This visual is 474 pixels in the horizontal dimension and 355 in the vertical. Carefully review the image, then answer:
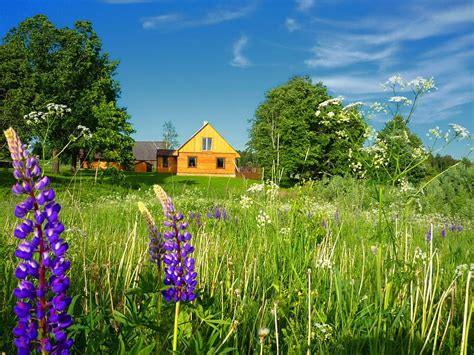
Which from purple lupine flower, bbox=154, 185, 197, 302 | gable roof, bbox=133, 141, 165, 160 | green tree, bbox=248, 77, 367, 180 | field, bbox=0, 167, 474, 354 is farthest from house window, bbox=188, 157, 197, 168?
purple lupine flower, bbox=154, 185, 197, 302

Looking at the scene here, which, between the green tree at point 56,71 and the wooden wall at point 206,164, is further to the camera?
the wooden wall at point 206,164

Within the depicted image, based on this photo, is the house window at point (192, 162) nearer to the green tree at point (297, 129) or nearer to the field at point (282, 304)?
the green tree at point (297, 129)

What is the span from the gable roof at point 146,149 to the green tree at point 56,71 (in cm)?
4695

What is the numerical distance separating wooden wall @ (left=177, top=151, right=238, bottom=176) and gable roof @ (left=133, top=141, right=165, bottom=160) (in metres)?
30.3

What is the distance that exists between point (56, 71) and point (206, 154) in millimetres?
25428

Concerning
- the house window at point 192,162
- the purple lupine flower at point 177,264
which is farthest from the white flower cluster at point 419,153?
the house window at point 192,162

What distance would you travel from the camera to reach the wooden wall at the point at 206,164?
59906mm

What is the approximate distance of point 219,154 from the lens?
60125 millimetres

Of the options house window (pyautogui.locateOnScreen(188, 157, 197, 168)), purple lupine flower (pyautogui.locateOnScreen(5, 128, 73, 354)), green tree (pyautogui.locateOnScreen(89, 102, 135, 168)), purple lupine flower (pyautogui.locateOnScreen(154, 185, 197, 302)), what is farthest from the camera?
house window (pyautogui.locateOnScreen(188, 157, 197, 168))

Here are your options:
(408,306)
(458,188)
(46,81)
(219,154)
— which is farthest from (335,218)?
(219,154)

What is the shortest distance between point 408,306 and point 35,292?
9.00 ft

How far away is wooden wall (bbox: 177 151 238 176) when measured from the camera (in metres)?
59.9

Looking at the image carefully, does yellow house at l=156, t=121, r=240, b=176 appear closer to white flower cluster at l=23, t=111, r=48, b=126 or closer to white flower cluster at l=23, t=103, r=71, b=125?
white flower cluster at l=23, t=111, r=48, b=126

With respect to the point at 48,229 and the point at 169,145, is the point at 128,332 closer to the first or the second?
the point at 48,229
